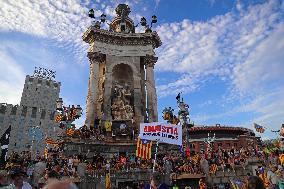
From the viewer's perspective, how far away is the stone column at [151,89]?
126ft

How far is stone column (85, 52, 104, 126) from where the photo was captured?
3694 cm

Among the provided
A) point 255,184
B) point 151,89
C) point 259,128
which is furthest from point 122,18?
point 255,184

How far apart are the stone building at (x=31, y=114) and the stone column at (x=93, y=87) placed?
45802 millimetres

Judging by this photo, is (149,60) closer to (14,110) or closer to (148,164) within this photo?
(148,164)

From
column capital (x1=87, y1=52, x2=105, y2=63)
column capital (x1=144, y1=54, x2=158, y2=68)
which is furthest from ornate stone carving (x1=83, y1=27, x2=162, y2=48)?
column capital (x1=87, y1=52, x2=105, y2=63)

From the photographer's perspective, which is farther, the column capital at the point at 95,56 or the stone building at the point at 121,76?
the column capital at the point at 95,56

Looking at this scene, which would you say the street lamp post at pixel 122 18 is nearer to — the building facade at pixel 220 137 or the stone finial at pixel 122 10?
the stone finial at pixel 122 10

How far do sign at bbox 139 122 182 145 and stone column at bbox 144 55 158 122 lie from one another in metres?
21.3

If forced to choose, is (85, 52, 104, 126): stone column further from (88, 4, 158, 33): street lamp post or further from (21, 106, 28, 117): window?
(21, 106, 28, 117): window

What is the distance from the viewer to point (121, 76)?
43.1 meters

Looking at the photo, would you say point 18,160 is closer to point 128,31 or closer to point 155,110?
point 155,110

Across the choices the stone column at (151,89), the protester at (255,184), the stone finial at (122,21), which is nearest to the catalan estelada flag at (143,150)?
the protester at (255,184)

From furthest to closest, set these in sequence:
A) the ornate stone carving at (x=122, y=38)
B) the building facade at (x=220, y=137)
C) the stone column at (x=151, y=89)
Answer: the building facade at (x=220, y=137)
the ornate stone carving at (x=122, y=38)
the stone column at (x=151, y=89)

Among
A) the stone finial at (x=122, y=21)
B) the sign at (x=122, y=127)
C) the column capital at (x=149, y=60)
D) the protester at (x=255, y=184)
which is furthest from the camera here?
the stone finial at (x=122, y=21)
